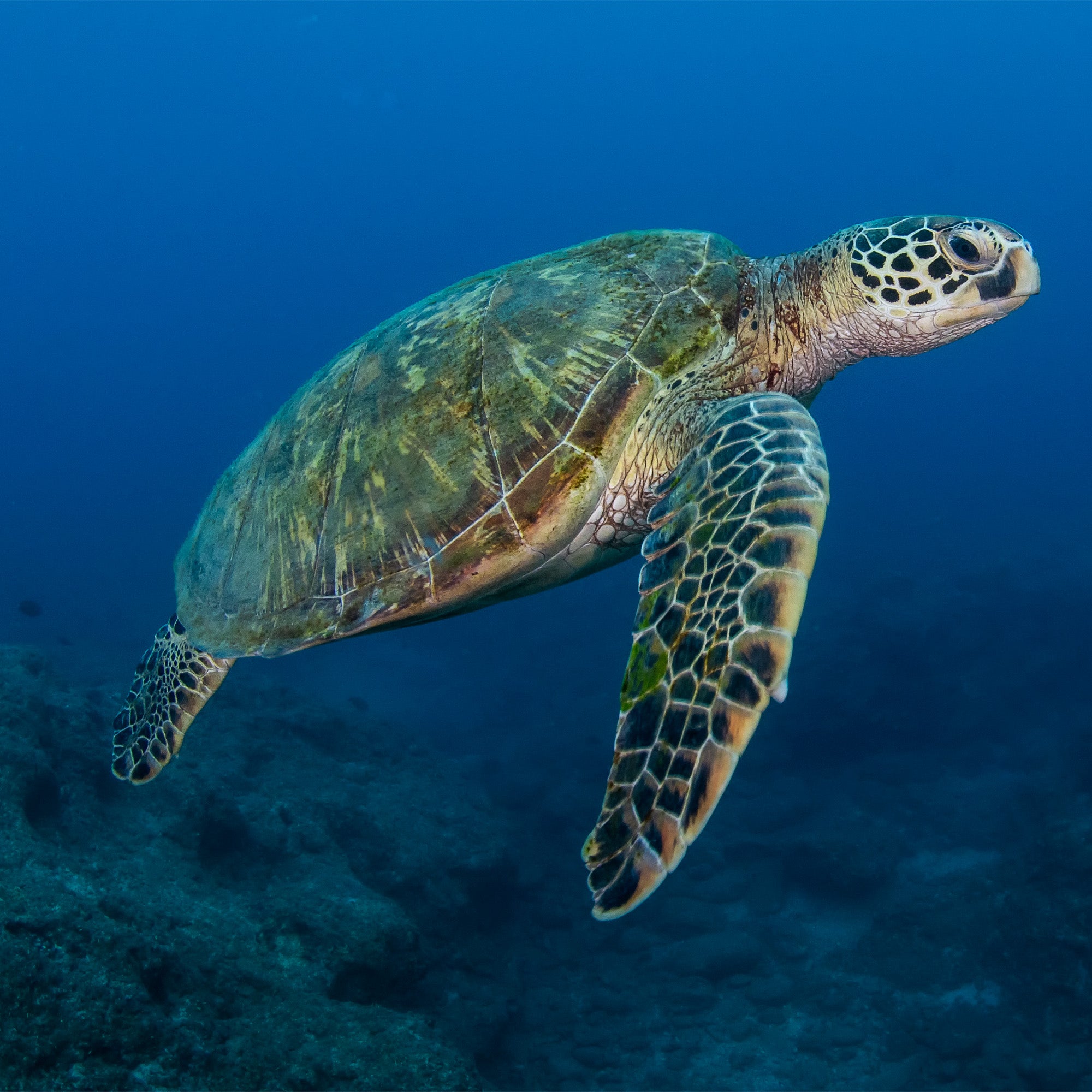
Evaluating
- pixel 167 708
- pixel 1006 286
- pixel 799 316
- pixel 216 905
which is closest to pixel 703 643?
pixel 799 316

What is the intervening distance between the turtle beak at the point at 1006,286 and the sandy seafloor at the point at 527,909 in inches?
167

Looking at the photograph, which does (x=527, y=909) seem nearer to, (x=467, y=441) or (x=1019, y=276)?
(x=467, y=441)

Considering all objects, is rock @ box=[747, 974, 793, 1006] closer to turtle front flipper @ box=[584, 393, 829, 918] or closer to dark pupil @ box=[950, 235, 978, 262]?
turtle front flipper @ box=[584, 393, 829, 918]

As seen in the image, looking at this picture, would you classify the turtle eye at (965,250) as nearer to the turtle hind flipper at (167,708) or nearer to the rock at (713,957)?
the turtle hind flipper at (167,708)

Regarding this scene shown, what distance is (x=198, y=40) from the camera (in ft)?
341

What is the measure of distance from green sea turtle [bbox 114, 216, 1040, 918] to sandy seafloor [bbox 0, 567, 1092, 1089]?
1.73 meters

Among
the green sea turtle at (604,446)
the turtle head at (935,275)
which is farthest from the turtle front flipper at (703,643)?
the turtle head at (935,275)

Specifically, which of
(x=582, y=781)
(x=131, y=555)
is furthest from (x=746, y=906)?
(x=131, y=555)

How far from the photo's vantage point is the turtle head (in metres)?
2.73

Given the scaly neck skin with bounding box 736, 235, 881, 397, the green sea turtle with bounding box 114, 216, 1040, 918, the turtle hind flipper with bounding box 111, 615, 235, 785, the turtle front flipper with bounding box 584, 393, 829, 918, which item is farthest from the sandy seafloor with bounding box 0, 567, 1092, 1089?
the scaly neck skin with bounding box 736, 235, 881, 397

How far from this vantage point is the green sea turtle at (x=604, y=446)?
1.92 metres

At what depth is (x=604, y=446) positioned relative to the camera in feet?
8.33

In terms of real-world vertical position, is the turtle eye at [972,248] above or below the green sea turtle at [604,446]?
above

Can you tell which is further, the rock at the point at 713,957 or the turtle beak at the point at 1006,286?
the rock at the point at 713,957
